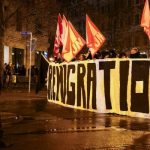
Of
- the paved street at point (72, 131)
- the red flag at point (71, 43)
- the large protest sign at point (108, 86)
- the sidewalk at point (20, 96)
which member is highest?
the red flag at point (71, 43)

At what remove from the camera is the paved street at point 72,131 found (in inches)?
373

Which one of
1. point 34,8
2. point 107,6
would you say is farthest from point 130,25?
point 34,8

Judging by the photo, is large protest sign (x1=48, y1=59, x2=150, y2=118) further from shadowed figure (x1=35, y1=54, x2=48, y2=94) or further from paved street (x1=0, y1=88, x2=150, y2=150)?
shadowed figure (x1=35, y1=54, x2=48, y2=94)

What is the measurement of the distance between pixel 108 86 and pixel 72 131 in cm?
415

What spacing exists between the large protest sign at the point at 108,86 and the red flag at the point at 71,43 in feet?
1.64

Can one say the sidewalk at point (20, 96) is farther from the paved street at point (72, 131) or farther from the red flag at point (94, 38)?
the paved street at point (72, 131)

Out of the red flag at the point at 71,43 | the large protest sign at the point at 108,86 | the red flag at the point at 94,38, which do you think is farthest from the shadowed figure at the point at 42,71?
the red flag at the point at 94,38

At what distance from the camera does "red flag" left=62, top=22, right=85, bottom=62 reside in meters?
18.6

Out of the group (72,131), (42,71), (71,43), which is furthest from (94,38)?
(72,131)

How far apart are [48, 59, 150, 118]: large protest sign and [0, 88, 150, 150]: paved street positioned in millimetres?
414

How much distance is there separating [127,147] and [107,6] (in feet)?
230

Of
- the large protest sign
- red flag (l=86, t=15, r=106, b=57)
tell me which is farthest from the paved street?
red flag (l=86, t=15, r=106, b=57)

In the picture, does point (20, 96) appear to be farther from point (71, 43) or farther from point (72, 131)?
point (72, 131)

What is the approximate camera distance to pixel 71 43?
1892cm
